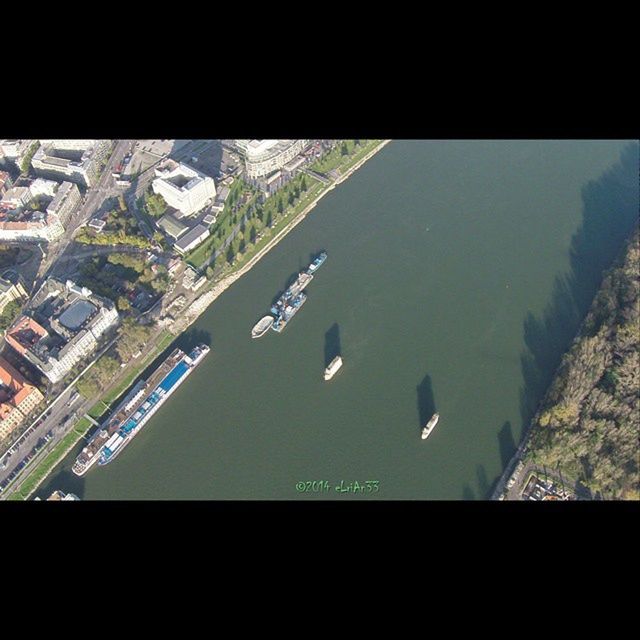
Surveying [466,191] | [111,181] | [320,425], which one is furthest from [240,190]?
[320,425]

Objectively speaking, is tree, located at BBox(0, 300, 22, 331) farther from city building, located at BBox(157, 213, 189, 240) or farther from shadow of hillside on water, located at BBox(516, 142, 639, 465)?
shadow of hillside on water, located at BBox(516, 142, 639, 465)

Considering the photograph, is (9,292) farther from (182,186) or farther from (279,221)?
(279,221)

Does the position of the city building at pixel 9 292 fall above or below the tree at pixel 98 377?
above

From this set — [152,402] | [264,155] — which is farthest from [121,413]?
[264,155]

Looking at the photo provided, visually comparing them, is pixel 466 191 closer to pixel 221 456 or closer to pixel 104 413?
pixel 221 456

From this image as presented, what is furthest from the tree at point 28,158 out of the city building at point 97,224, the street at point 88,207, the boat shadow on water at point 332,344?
the boat shadow on water at point 332,344

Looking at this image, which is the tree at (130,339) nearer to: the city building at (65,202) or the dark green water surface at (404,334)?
the dark green water surface at (404,334)

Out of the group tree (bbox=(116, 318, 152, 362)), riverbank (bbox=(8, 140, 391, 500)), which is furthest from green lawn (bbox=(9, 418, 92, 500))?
tree (bbox=(116, 318, 152, 362))

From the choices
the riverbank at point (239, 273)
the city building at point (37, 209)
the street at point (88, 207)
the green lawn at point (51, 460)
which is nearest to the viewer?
the green lawn at point (51, 460)
